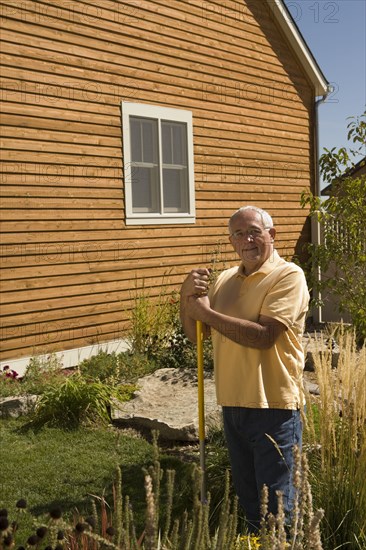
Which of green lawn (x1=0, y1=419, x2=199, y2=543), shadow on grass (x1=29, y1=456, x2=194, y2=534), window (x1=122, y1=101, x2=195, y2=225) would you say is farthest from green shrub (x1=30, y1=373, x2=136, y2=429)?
window (x1=122, y1=101, x2=195, y2=225)

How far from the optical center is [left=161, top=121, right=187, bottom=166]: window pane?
1048cm

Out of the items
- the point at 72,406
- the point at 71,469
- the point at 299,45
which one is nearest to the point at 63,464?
the point at 71,469

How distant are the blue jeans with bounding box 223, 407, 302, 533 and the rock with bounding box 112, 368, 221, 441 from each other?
225 cm

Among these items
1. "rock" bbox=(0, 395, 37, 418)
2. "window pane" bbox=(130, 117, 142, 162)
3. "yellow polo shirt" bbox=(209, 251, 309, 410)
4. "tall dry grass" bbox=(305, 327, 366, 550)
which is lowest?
"rock" bbox=(0, 395, 37, 418)

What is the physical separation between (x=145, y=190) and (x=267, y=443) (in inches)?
288

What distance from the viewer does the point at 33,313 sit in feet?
27.6

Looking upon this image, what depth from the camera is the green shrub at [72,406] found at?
6.28m

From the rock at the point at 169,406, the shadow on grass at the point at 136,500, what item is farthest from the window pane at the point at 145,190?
the shadow on grass at the point at 136,500

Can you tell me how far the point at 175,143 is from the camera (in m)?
10.6

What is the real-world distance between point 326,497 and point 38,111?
628 centimetres

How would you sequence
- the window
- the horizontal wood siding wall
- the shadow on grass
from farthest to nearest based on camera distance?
the window, the horizontal wood siding wall, the shadow on grass

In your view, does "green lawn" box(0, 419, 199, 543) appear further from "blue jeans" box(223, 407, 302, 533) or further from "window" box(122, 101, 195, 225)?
"window" box(122, 101, 195, 225)

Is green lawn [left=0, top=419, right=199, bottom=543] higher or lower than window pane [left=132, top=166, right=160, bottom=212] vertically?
lower

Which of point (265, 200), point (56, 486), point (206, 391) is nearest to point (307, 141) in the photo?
point (265, 200)
